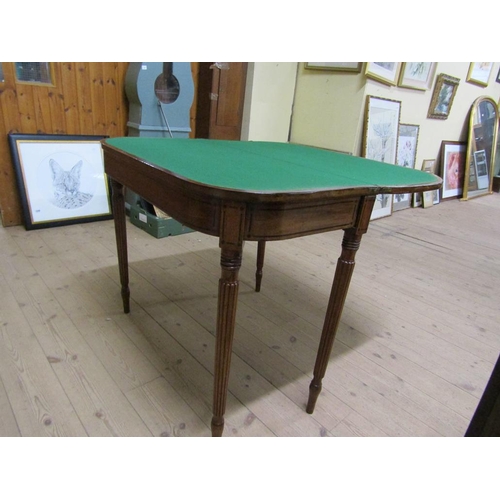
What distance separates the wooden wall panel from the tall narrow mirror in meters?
4.16

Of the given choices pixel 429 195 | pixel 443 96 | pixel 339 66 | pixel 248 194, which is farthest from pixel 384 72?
pixel 248 194

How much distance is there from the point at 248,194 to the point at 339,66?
2.67 m

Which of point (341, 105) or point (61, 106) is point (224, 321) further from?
point (341, 105)

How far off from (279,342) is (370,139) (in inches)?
87.4

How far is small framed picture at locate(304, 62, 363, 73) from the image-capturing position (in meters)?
2.78

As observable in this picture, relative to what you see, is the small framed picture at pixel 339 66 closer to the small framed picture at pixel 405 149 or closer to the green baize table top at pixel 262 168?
the small framed picture at pixel 405 149

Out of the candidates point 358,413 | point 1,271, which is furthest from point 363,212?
point 1,271

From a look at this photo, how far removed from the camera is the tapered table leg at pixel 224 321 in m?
0.82

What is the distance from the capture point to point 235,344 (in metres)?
1.51

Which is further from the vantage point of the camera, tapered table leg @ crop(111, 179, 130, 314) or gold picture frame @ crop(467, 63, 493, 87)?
gold picture frame @ crop(467, 63, 493, 87)

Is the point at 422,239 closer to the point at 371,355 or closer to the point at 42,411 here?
the point at 371,355

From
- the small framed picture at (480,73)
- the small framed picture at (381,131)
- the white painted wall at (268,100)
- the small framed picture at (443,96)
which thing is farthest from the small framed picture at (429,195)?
the white painted wall at (268,100)

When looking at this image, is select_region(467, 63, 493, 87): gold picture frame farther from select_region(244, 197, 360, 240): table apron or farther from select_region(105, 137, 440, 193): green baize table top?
select_region(244, 197, 360, 240): table apron

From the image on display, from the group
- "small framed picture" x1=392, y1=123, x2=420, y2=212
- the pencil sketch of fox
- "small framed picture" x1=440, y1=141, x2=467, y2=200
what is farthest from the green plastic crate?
"small framed picture" x1=440, y1=141, x2=467, y2=200
